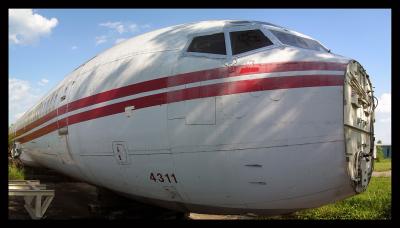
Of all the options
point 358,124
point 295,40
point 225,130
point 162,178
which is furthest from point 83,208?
point 358,124

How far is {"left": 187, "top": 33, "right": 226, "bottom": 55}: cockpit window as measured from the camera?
6215mm

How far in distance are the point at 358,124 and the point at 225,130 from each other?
192cm

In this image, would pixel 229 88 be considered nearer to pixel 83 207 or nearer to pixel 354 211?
pixel 354 211

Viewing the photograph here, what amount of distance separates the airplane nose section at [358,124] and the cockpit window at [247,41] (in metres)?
1.32

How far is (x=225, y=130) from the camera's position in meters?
5.52

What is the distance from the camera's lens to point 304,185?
5336 mm

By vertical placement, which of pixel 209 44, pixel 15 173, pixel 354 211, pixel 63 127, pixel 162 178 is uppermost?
pixel 209 44

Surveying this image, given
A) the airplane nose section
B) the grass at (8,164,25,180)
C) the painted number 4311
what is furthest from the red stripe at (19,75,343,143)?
the grass at (8,164,25,180)

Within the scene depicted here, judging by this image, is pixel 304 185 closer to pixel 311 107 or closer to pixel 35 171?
pixel 311 107

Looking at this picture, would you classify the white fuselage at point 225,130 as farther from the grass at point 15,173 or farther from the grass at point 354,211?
the grass at point 15,173

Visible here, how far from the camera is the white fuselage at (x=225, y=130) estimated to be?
524cm

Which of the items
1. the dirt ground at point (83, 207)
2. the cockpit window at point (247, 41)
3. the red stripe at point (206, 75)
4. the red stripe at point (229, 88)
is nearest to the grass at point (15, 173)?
the dirt ground at point (83, 207)

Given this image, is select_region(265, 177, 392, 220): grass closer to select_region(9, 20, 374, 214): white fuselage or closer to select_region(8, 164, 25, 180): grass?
select_region(9, 20, 374, 214): white fuselage

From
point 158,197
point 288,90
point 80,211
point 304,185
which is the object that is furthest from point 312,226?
point 80,211
